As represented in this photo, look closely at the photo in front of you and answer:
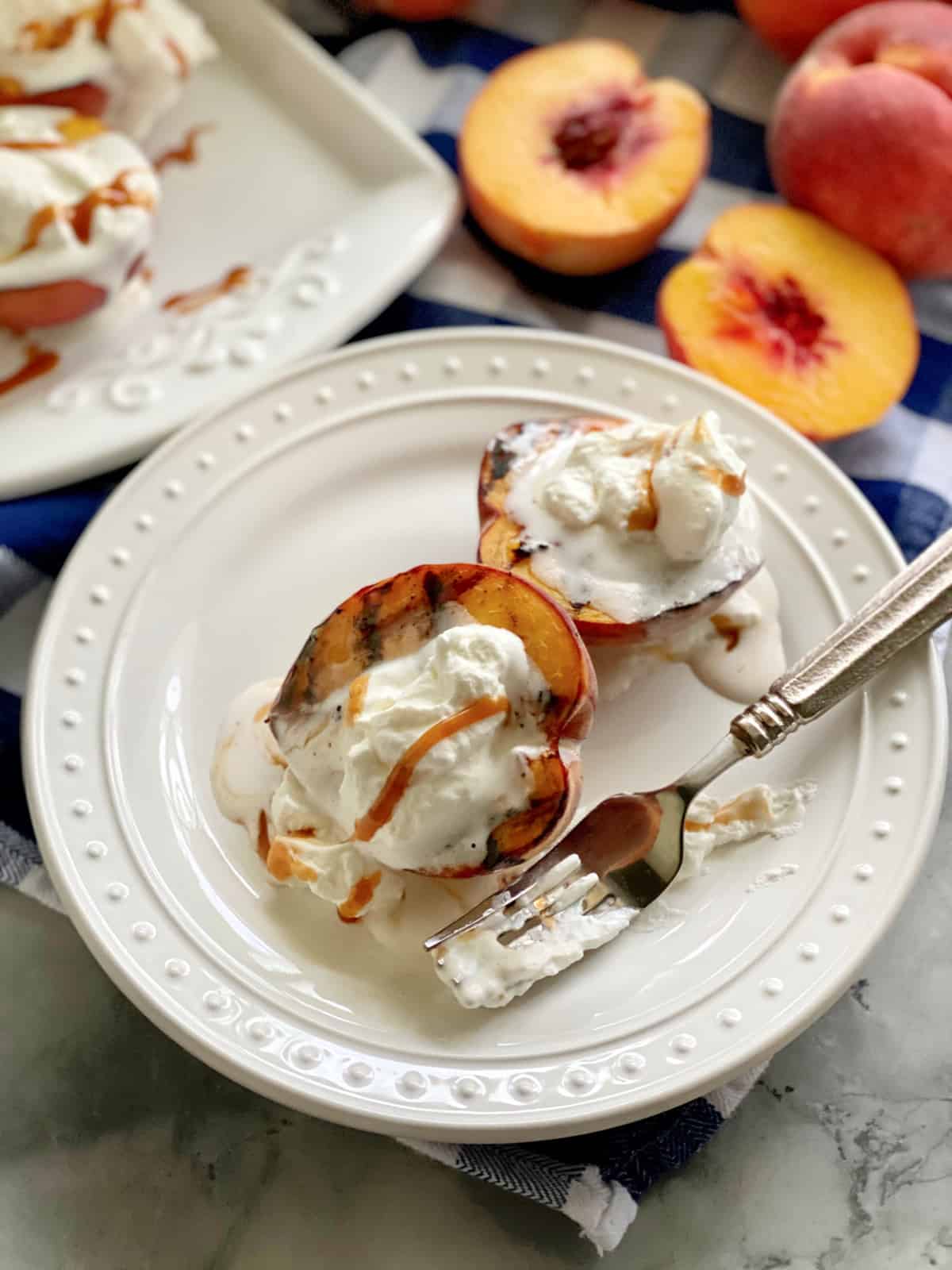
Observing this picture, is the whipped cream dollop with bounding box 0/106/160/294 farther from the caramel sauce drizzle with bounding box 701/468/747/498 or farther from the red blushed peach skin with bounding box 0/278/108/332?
the caramel sauce drizzle with bounding box 701/468/747/498

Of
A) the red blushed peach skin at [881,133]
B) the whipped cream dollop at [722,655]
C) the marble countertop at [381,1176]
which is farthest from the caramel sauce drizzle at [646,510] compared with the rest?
the red blushed peach skin at [881,133]

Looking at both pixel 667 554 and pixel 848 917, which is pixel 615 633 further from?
pixel 848 917

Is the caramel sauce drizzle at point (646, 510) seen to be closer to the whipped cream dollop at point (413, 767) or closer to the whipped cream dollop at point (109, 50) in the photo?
the whipped cream dollop at point (413, 767)

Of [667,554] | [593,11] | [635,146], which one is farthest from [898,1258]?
[593,11]

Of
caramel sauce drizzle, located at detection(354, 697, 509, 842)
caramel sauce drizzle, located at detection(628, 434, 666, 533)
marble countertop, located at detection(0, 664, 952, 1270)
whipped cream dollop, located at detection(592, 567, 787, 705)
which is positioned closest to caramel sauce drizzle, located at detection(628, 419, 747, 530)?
caramel sauce drizzle, located at detection(628, 434, 666, 533)

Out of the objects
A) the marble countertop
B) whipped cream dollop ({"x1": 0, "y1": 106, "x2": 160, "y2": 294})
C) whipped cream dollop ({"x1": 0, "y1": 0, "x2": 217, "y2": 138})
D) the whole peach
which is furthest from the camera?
the whole peach
